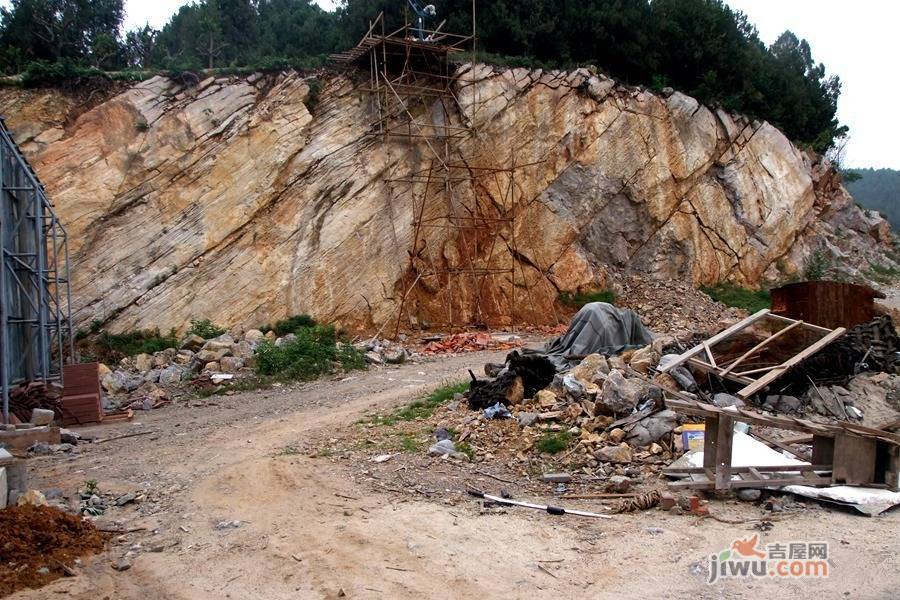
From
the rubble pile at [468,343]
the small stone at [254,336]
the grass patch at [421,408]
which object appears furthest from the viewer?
the rubble pile at [468,343]

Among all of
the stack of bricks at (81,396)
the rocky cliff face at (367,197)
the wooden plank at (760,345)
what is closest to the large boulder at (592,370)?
the wooden plank at (760,345)

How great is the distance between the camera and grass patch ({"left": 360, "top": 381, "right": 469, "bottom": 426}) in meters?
9.10

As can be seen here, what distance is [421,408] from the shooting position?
9.50m

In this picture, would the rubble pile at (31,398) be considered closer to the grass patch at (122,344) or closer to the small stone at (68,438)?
the small stone at (68,438)

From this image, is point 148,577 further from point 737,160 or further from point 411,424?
point 737,160

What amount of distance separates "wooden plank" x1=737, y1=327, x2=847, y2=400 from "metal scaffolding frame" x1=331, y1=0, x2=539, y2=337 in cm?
1004

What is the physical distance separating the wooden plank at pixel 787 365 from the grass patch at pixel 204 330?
9881 mm

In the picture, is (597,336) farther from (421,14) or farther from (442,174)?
(421,14)

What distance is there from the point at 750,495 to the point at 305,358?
8.16 m

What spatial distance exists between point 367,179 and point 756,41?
1962cm

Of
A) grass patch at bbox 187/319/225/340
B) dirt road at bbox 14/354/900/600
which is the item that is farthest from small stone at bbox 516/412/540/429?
grass patch at bbox 187/319/225/340

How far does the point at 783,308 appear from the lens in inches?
436

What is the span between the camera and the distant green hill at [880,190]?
6228 cm

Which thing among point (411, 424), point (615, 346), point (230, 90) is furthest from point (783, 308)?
point (230, 90)
